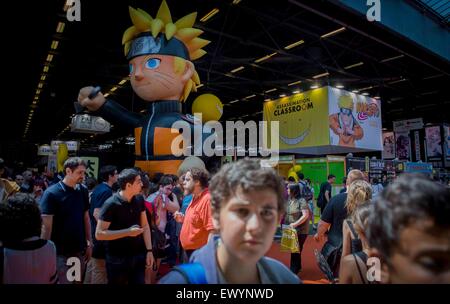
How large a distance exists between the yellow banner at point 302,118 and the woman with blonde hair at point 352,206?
26.0ft

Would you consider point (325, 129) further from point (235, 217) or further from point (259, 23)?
point (235, 217)

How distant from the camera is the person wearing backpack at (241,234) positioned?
114 cm

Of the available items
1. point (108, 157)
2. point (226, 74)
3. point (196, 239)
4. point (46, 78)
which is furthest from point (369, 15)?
point (46, 78)

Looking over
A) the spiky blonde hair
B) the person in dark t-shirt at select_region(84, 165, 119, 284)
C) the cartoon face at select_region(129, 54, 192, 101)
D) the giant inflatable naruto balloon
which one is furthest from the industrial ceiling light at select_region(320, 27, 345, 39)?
the person in dark t-shirt at select_region(84, 165, 119, 284)

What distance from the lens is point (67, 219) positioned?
3.02 metres

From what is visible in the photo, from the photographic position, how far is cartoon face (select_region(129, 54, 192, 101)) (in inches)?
249

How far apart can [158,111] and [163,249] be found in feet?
11.2

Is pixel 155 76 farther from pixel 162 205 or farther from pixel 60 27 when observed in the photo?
pixel 60 27

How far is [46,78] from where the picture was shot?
457 inches

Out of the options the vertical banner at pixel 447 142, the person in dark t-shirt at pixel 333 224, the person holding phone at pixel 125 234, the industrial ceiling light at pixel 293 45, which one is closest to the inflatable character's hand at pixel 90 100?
the person holding phone at pixel 125 234

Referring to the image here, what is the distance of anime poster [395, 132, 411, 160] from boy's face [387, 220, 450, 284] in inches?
747

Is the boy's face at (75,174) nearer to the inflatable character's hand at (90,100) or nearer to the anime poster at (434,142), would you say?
the inflatable character's hand at (90,100)

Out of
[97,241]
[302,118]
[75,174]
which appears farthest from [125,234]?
[302,118]

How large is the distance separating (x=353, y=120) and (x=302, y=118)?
1758 millimetres
